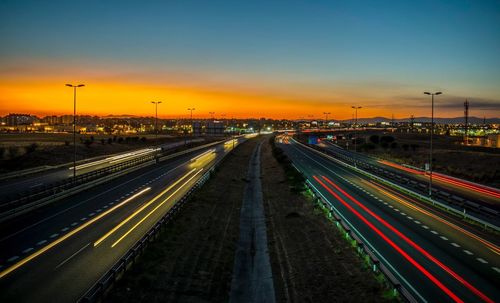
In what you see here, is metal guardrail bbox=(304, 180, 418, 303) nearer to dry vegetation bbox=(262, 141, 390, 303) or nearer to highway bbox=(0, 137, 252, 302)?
dry vegetation bbox=(262, 141, 390, 303)

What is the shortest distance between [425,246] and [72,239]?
21372 millimetres

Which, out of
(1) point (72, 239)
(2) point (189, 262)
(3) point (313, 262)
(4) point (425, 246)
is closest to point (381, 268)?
(3) point (313, 262)

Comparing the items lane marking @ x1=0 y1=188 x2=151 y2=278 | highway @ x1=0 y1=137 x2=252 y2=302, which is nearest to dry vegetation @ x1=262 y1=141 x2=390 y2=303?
highway @ x1=0 y1=137 x2=252 y2=302

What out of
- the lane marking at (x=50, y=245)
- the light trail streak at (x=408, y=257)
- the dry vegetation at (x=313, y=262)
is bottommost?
the dry vegetation at (x=313, y=262)

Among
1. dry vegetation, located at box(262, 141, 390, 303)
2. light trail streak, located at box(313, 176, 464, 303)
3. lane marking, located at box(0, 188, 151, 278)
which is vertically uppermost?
lane marking, located at box(0, 188, 151, 278)

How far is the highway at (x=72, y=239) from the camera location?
16.9m

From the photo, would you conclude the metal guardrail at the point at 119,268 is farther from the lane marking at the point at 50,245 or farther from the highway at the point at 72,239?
the lane marking at the point at 50,245

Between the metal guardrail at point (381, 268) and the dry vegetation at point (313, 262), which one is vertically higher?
the metal guardrail at point (381, 268)

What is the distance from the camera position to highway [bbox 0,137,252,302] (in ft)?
55.4

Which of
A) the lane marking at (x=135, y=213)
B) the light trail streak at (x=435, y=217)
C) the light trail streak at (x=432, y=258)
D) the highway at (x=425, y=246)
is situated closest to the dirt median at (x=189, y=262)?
the lane marking at (x=135, y=213)

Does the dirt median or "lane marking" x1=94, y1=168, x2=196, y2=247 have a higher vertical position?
"lane marking" x1=94, y1=168, x2=196, y2=247

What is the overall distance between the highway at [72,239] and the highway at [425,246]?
14.8m

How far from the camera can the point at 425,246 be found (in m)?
23.2

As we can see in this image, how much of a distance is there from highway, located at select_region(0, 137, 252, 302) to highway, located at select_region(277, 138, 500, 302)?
48.4 ft
